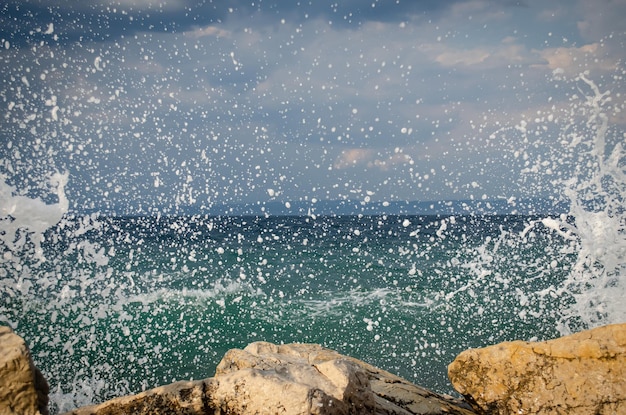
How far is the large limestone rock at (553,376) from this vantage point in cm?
383

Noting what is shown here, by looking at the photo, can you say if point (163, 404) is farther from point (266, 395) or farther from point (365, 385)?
point (365, 385)

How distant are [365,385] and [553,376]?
193cm

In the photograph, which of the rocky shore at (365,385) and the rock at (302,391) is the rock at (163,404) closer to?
the rocky shore at (365,385)

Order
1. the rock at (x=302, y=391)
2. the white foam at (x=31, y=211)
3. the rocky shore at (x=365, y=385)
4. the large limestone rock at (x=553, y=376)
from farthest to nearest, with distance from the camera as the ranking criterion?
the white foam at (x=31, y=211) < the large limestone rock at (x=553, y=376) < the rocky shore at (x=365, y=385) < the rock at (x=302, y=391)

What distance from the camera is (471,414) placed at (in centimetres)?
435

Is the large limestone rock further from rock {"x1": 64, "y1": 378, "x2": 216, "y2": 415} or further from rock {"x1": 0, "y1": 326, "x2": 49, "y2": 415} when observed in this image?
rock {"x1": 0, "y1": 326, "x2": 49, "y2": 415}

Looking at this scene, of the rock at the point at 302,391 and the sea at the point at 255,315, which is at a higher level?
the rock at the point at 302,391

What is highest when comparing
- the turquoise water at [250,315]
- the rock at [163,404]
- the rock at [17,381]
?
the rock at [17,381]

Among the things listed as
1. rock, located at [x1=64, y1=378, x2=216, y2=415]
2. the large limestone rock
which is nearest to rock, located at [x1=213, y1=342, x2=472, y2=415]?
rock, located at [x1=64, y1=378, x2=216, y2=415]

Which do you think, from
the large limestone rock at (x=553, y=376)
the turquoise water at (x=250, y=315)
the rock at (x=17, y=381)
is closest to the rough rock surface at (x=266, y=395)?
the rock at (x=17, y=381)

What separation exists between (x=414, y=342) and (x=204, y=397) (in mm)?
7083

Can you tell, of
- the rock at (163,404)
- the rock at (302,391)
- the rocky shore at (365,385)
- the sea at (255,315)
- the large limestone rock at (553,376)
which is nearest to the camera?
the rock at (302,391)

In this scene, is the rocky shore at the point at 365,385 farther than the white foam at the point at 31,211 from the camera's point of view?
No

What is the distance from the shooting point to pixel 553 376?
13.2 ft
